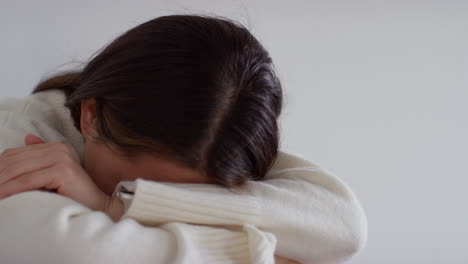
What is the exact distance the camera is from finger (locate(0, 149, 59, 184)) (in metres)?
0.61

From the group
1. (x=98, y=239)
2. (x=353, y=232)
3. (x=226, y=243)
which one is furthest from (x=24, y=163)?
(x=353, y=232)

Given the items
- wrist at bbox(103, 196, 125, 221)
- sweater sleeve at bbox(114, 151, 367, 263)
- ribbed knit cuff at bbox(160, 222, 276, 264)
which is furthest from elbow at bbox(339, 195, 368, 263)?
wrist at bbox(103, 196, 125, 221)

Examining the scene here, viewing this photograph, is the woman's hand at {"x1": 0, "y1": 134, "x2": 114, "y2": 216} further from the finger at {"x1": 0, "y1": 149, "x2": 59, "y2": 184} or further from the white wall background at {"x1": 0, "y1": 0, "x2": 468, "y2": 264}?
the white wall background at {"x1": 0, "y1": 0, "x2": 468, "y2": 264}

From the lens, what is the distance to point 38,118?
0.81 meters

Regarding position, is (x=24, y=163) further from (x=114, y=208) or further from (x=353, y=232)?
(x=353, y=232)

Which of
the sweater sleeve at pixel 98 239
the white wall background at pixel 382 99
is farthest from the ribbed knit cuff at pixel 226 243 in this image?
the white wall background at pixel 382 99

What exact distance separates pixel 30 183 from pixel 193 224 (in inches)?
7.6

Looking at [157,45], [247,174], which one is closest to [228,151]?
[247,174]

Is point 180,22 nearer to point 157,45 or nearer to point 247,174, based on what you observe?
point 157,45

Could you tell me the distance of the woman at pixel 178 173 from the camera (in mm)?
560

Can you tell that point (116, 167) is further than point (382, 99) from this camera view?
No

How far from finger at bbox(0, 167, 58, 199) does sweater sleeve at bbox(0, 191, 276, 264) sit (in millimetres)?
14

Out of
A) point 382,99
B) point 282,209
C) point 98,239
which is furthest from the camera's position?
point 382,99

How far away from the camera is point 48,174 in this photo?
0.61 meters
